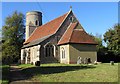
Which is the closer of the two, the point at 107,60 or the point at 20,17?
the point at 107,60

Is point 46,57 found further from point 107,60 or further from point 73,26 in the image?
point 107,60

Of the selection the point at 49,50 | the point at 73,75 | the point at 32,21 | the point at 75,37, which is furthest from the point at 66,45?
the point at 73,75

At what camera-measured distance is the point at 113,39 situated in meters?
64.9

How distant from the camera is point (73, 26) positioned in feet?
165

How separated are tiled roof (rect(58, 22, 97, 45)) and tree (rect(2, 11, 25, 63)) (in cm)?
2677

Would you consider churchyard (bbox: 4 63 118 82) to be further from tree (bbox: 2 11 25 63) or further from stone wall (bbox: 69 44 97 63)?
tree (bbox: 2 11 25 63)

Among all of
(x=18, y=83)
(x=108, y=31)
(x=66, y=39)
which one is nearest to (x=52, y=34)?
(x=66, y=39)

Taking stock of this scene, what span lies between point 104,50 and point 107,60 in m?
6.01

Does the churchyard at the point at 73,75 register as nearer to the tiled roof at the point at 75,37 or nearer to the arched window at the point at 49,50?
the tiled roof at the point at 75,37

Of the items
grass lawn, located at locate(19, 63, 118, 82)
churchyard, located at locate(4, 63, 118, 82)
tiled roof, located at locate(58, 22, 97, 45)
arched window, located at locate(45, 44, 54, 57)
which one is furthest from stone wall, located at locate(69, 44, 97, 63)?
grass lawn, located at locate(19, 63, 118, 82)

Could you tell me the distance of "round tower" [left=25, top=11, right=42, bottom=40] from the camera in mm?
69500

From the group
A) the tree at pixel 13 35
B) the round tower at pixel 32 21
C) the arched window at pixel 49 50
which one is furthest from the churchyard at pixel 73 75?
the tree at pixel 13 35

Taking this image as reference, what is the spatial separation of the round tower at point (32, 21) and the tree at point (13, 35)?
251 inches

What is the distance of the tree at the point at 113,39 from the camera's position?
62.0 meters
